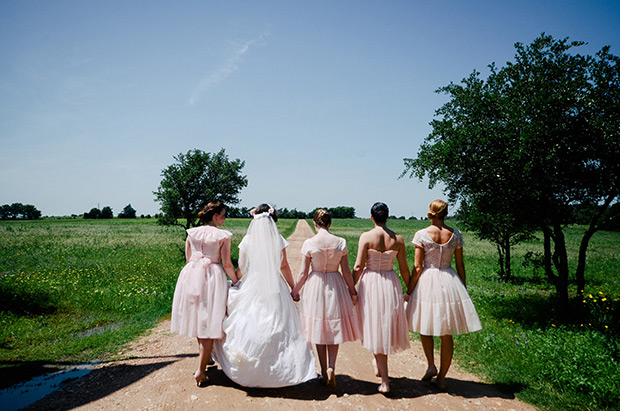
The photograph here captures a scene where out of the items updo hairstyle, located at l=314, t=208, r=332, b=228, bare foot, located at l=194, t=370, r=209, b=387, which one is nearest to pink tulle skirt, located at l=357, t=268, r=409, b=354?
updo hairstyle, located at l=314, t=208, r=332, b=228

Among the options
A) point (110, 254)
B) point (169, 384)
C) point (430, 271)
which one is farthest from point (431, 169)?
point (110, 254)

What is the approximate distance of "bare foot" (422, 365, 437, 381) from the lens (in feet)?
17.5

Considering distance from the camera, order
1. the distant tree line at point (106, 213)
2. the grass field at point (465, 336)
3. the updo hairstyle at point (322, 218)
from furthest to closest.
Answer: the distant tree line at point (106, 213), the updo hairstyle at point (322, 218), the grass field at point (465, 336)

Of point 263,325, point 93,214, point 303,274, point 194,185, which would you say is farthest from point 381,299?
point 93,214

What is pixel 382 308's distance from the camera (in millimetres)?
4996

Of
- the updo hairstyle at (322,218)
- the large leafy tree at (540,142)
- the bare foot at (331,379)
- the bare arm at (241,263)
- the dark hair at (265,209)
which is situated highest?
the large leafy tree at (540,142)

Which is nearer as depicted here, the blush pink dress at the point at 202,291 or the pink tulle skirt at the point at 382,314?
the pink tulle skirt at the point at 382,314

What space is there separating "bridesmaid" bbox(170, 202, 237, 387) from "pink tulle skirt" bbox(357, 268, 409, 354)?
2221 mm

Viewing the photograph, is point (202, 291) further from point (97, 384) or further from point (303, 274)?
point (97, 384)

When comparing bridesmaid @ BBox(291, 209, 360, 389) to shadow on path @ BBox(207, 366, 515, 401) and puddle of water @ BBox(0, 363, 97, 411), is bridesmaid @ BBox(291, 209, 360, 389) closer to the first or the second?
shadow on path @ BBox(207, 366, 515, 401)

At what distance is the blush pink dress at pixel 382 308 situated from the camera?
4.91 m

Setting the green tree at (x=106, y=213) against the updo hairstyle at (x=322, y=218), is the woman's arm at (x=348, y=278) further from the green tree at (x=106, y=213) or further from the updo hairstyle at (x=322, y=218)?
the green tree at (x=106, y=213)

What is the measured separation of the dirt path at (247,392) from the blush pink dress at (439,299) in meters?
0.97

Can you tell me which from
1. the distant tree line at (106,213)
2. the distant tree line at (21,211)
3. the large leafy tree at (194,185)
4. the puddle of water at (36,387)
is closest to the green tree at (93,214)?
the distant tree line at (106,213)
